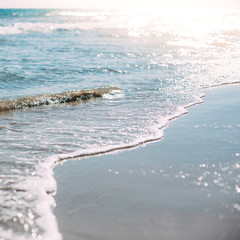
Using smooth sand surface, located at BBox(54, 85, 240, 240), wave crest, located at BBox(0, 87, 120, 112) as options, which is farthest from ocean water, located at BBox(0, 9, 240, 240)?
smooth sand surface, located at BBox(54, 85, 240, 240)

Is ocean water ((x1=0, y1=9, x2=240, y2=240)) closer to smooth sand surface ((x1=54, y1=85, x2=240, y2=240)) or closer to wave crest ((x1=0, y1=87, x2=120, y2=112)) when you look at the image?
wave crest ((x1=0, y1=87, x2=120, y2=112))

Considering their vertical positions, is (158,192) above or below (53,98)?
below

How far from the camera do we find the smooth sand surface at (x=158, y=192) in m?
3.21

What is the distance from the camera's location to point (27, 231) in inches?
128

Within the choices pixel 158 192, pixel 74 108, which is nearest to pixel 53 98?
pixel 74 108

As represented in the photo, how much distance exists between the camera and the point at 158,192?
12.6 feet

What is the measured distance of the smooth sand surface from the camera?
3.21 meters

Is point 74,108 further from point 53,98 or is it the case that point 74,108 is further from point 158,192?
point 158,192

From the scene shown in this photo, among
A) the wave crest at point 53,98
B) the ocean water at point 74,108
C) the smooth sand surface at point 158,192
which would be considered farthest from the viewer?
the wave crest at point 53,98

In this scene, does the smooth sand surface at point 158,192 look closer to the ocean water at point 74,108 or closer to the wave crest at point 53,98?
the ocean water at point 74,108

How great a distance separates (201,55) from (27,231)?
14.5 meters

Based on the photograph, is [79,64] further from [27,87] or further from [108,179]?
[108,179]

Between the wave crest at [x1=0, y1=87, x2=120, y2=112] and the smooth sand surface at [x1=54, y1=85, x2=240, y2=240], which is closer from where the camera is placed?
the smooth sand surface at [x1=54, y1=85, x2=240, y2=240]

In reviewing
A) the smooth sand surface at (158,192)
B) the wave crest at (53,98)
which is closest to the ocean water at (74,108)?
the wave crest at (53,98)
